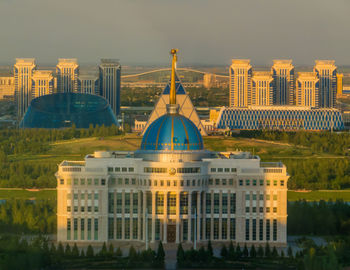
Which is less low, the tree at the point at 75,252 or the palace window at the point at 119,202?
the palace window at the point at 119,202

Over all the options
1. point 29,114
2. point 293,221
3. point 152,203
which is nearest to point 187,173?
point 152,203

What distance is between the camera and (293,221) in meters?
61.5

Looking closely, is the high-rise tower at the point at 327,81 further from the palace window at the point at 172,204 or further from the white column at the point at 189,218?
the palace window at the point at 172,204

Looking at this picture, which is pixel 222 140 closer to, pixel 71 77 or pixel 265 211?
pixel 265 211

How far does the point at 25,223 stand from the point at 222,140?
5672cm

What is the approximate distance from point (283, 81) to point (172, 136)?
132 metres

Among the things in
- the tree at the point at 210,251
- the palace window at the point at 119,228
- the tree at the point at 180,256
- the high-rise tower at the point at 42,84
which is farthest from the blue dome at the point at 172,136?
the high-rise tower at the point at 42,84

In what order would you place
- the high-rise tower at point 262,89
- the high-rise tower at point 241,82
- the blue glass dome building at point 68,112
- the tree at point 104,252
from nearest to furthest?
the tree at point 104,252
the blue glass dome building at point 68,112
the high-rise tower at point 262,89
the high-rise tower at point 241,82

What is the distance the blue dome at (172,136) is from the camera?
5888 centimetres

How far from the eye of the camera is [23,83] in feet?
628

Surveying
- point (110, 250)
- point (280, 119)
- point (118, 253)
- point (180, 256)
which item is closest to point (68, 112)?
point (280, 119)

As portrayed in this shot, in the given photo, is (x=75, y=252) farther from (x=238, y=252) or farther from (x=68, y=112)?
(x=68, y=112)

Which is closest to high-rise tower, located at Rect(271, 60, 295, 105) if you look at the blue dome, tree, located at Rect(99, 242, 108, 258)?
the blue dome

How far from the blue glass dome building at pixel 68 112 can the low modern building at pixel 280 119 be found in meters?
15.1
